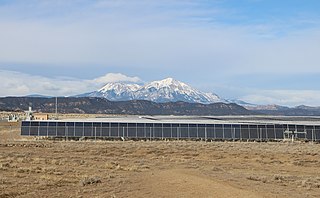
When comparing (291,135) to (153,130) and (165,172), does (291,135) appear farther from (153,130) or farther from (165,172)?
(165,172)

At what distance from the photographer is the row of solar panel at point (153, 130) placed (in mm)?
65562

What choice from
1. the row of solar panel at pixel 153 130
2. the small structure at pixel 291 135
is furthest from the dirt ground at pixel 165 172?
the small structure at pixel 291 135

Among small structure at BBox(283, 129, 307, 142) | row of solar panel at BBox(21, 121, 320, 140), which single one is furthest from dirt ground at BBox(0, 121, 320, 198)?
small structure at BBox(283, 129, 307, 142)

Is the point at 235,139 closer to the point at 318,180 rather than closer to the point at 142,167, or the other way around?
the point at 142,167

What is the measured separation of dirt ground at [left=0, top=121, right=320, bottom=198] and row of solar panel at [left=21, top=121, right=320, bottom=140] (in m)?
9.30

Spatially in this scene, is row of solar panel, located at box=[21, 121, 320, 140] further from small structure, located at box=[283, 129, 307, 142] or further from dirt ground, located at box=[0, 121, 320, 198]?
dirt ground, located at box=[0, 121, 320, 198]

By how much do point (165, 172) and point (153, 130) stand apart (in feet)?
121

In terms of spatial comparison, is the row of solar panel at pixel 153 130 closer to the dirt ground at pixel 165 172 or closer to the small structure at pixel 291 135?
the small structure at pixel 291 135

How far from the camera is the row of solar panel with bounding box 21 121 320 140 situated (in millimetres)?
→ 65562

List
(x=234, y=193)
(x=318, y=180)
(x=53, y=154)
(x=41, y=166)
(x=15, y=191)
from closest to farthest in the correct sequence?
(x=234, y=193), (x=15, y=191), (x=318, y=180), (x=41, y=166), (x=53, y=154)

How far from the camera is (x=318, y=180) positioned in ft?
96.0

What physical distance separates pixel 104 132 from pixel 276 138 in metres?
24.4

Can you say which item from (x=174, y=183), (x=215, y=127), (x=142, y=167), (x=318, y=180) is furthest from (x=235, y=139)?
(x=174, y=183)

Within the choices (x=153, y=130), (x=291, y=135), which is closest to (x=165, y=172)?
(x=153, y=130)
